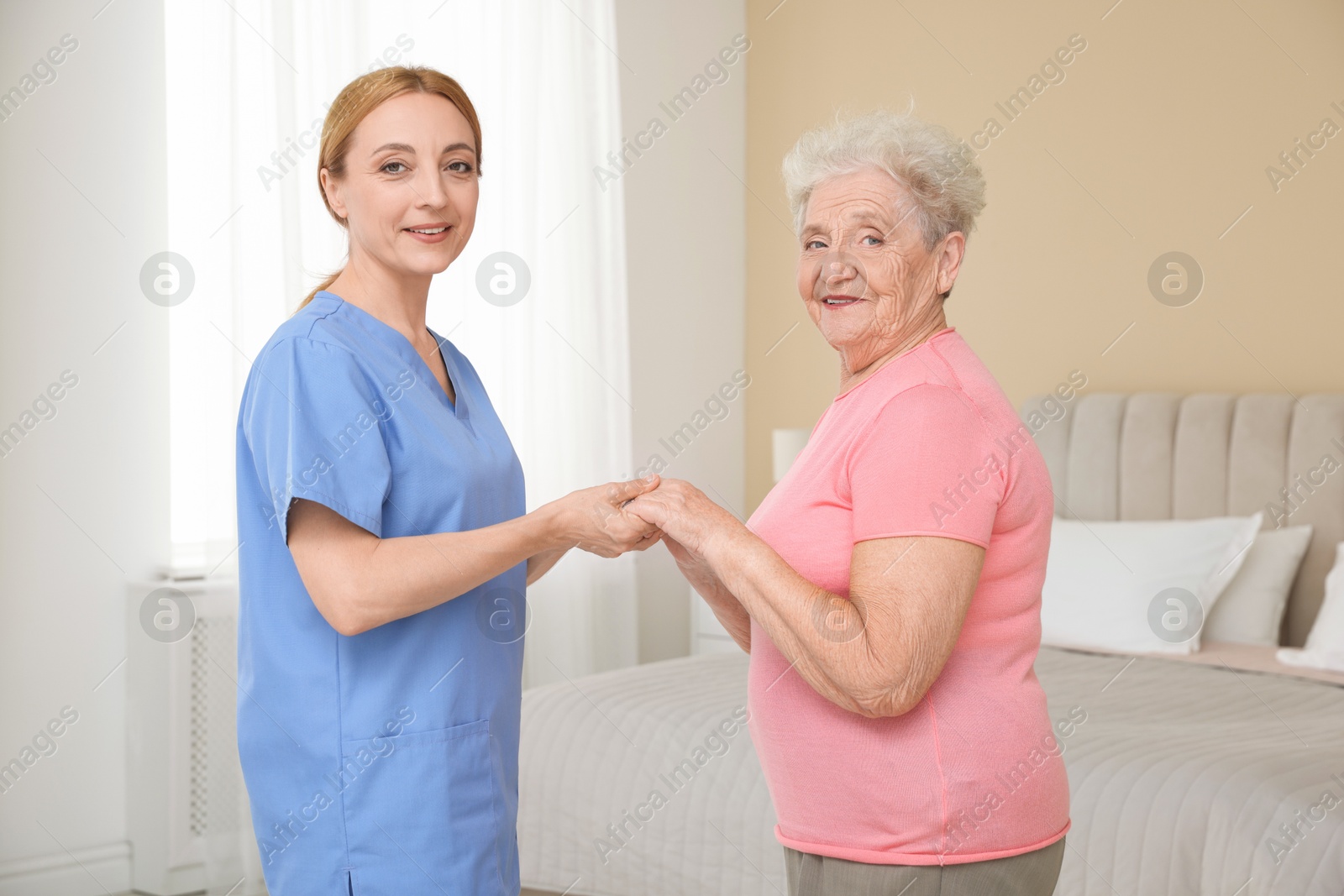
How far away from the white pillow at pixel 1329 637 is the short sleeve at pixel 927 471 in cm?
213

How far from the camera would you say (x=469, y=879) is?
128 cm

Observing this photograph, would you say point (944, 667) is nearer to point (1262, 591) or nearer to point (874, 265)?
point (874, 265)

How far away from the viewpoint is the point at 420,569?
3.96 feet

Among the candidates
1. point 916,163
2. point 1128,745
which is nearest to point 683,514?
point 916,163

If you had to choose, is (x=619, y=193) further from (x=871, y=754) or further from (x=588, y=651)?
(x=871, y=754)

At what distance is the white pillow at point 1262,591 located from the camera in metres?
3.26

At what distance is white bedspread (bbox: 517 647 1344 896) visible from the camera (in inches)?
78.0

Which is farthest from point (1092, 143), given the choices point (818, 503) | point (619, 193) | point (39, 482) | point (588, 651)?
point (39, 482)

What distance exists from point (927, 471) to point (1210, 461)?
2673mm

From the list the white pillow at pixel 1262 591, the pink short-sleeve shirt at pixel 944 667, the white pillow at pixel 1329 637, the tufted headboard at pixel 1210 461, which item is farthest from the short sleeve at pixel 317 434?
the tufted headboard at pixel 1210 461

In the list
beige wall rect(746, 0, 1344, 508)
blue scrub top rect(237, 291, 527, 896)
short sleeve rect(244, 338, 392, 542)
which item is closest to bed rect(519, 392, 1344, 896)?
beige wall rect(746, 0, 1344, 508)

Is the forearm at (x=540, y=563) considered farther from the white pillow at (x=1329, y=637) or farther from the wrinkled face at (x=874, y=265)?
the white pillow at (x=1329, y=637)

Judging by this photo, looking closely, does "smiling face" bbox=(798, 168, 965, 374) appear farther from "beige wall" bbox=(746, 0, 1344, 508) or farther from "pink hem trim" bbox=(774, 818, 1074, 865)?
"beige wall" bbox=(746, 0, 1344, 508)

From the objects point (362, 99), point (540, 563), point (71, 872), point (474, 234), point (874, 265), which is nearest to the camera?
point (362, 99)
